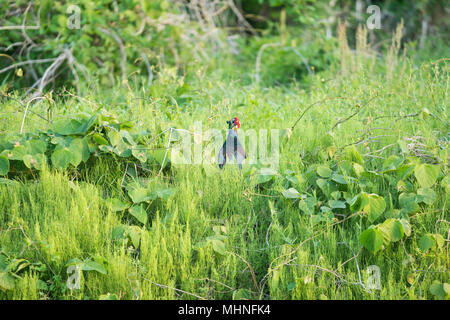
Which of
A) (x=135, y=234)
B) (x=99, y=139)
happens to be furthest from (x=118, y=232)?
(x=99, y=139)

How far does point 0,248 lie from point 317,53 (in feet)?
16.0

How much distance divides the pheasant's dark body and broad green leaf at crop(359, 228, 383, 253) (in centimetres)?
99

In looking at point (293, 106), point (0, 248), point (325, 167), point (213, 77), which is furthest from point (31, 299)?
point (213, 77)

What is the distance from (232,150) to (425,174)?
122 cm

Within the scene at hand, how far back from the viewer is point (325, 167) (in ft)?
9.68

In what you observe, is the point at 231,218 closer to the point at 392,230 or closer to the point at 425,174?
the point at 392,230

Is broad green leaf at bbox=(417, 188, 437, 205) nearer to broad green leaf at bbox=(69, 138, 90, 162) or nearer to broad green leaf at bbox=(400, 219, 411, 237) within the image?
broad green leaf at bbox=(400, 219, 411, 237)

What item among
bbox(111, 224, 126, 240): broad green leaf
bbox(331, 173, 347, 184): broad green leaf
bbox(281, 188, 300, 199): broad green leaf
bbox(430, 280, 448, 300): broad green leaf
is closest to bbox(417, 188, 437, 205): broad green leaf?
bbox(331, 173, 347, 184): broad green leaf

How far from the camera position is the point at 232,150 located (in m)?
3.04

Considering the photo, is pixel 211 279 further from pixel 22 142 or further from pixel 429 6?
pixel 429 6

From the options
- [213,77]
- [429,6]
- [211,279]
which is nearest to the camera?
[211,279]

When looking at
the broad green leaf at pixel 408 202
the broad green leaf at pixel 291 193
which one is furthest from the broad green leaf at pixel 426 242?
the broad green leaf at pixel 291 193

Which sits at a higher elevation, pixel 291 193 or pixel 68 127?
pixel 68 127
